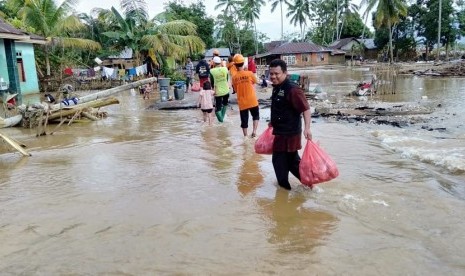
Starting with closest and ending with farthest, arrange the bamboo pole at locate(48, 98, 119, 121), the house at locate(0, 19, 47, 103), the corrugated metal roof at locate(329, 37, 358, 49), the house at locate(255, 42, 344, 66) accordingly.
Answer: the bamboo pole at locate(48, 98, 119, 121)
the house at locate(0, 19, 47, 103)
the house at locate(255, 42, 344, 66)
the corrugated metal roof at locate(329, 37, 358, 49)

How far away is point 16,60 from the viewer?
17.2m

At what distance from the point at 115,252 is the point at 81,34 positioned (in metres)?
31.2

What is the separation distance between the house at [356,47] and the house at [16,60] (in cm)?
5094

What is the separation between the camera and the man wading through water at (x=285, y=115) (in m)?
4.64

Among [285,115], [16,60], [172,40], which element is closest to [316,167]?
[285,115]

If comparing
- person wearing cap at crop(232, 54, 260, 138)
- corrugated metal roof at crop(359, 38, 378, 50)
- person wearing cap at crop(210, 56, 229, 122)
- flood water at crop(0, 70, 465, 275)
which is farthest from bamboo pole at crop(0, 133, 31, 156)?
corrugated metal roof at crop(359, 38, 378, 50)

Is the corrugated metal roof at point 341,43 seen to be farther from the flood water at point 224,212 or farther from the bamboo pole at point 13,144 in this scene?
the bamboo pole at point 13,144

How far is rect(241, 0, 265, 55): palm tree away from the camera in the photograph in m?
71.9

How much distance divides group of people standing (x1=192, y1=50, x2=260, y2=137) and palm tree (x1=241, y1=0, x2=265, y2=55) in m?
62.4

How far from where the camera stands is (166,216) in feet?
13.9

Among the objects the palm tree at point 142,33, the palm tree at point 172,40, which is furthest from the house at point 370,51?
the palm tree at point 142,33

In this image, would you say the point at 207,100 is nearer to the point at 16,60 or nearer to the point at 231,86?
the point at 231,86

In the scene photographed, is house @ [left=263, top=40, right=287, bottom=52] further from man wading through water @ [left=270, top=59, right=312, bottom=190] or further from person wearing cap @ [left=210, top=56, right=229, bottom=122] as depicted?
man wading through water @ [left=270, top=59, right=312, bottom=190]

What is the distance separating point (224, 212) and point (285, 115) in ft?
4.29
